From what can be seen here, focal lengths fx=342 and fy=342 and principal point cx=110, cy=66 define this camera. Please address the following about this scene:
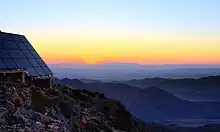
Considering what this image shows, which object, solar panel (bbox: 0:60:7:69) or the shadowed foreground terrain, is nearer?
the shadowed foreground terrain

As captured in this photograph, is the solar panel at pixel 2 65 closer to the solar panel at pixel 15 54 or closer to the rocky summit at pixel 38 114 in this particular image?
the solar panel at pixel 15 54

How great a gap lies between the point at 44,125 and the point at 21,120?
903 mm

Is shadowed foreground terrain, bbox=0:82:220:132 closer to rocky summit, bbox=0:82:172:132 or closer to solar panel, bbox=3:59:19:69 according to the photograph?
rocky summit, bbox=0:82:172:132

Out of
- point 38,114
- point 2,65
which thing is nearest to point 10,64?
point 2,65

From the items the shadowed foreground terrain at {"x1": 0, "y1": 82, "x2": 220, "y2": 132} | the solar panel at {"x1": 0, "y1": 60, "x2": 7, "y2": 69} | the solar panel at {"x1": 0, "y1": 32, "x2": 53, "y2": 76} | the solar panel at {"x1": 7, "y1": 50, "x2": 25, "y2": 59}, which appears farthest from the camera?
the solar panel at {"x1": 7, "y1": 50, "x2": 25, "y2": 59}

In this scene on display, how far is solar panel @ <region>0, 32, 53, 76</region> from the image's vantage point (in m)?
18.9

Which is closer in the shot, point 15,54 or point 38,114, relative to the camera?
point 38,114

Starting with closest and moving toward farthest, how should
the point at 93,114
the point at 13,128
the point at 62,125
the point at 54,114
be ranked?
the point at 13,128 < the point at 62,125 < the point at 54,114 < the point at 93,114

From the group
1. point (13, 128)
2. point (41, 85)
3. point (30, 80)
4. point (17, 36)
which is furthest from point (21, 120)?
point (17, 36)

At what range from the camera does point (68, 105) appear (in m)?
17.4

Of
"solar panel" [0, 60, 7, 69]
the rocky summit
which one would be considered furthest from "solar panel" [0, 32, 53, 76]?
the rocky summit

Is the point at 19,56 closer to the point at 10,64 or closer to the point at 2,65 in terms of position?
the point at 10,64

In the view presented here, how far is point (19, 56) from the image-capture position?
20188 mm

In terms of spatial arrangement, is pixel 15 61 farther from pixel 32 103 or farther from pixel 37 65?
pixel 32 103
